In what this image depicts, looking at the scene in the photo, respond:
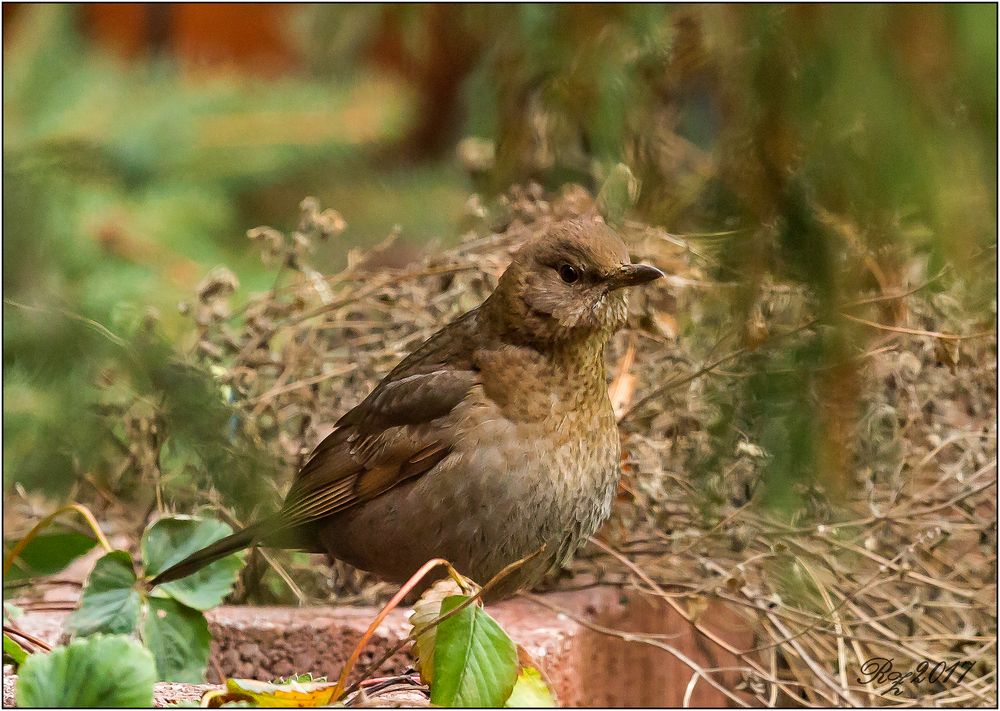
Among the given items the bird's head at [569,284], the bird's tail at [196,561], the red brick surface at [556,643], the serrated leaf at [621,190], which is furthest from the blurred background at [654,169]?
the red brick surface at [556,643]

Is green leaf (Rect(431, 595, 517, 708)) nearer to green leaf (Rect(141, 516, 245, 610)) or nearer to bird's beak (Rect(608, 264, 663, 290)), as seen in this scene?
bird's beak (Rect(608, 264, 663, 290))

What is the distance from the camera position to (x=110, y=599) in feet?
6.84

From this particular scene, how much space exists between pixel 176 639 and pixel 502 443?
2.29 ft

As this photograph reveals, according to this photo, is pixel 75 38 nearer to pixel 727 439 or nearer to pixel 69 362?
pixel 69 362

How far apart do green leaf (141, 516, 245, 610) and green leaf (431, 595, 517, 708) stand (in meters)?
0.80

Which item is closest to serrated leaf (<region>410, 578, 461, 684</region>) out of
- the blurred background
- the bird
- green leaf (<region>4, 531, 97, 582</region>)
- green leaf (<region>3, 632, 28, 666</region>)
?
the blurred background

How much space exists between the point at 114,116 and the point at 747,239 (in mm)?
→ 933

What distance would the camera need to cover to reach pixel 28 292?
3.67 feet

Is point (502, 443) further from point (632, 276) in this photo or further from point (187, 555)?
point (187, 555)

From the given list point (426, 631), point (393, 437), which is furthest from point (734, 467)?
point (426, 631)

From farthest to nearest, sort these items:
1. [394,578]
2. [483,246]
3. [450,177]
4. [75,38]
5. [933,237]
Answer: [450,177]
[483,246]
[394,578]
[75,38]
[933,237]

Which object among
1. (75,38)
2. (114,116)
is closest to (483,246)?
(75,38)

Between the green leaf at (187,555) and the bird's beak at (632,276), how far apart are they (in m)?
0.87

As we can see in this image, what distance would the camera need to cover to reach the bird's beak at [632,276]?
192 centimetres
